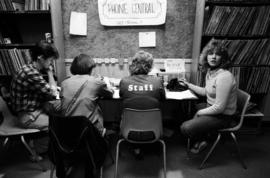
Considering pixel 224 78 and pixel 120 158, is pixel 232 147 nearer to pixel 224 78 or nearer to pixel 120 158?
pixel 224 78

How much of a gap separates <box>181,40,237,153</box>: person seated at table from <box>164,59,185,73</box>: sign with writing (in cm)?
50

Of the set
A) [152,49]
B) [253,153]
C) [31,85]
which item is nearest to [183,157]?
[253,153]

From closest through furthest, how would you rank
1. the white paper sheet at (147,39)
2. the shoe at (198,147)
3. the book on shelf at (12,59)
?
the shoe at (198,147) < the book on shelf at (12,59) < the white paper sheet at (147,39)

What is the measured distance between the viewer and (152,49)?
7.69ft

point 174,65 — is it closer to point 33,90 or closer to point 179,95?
point 179,95

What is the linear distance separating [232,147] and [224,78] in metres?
0.89

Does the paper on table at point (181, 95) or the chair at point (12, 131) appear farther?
the paper on table at point (181, 95)

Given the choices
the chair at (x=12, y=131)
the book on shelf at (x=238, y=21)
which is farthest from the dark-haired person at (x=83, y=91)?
the book on shelf at (x=238, y=21)

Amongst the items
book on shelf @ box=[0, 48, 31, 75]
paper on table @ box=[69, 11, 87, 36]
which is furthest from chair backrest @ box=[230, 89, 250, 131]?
book on shelf @ box=[0, 48, 31, 75]

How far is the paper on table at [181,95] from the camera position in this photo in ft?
5.86

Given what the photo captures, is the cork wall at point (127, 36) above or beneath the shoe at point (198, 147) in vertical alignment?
above

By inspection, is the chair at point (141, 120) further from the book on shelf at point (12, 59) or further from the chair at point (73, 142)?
the book on shelf at point (12, 59)

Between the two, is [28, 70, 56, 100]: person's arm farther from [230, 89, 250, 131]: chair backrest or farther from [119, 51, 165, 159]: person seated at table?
[230, 89, 250, 131]: chair backrest

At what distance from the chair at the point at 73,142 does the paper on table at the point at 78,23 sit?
1.28 metres
